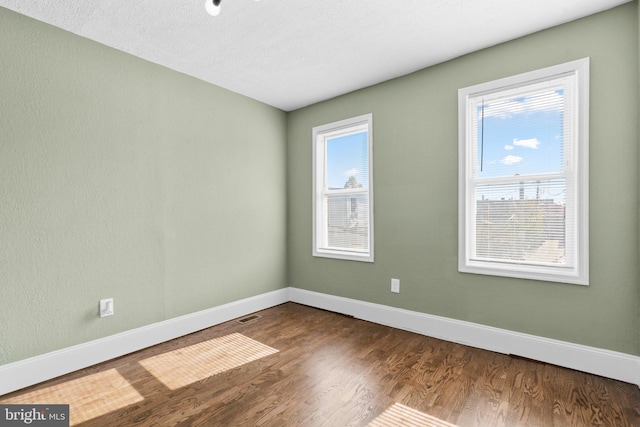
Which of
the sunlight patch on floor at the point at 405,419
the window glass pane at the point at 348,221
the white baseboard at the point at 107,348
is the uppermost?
the window glass pane at the point at 348,221

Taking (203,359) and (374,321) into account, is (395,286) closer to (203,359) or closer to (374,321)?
(374,321)

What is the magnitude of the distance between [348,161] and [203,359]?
8.28 feet

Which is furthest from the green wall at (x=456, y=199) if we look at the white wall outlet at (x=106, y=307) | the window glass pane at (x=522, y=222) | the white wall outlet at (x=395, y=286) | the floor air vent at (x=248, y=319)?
the white wall outlet at (x=106, y=307)

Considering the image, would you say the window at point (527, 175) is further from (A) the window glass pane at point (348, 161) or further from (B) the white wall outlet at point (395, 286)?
(A) the window glass pane at point (348, 161)

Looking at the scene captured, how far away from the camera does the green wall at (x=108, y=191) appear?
2105 mm

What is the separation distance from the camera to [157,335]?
9.12 ft

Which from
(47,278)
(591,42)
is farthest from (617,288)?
(47,278)

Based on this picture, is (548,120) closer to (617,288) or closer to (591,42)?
(591,42)

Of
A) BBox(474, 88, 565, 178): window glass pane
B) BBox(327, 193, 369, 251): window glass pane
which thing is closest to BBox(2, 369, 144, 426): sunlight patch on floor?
BBox(327, 193, 369, 251): window glass pane

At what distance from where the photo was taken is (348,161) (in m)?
3.73

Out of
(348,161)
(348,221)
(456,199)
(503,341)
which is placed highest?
(348,161)

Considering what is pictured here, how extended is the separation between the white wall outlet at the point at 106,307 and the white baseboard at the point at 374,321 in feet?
0.64

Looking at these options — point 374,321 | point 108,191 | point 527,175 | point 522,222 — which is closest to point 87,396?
point 108,191

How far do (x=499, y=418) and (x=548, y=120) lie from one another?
213 centimetres
